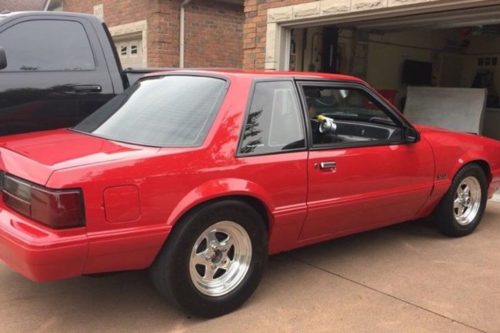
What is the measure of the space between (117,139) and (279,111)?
1081 mm

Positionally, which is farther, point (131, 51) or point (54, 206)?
point (131, 51)

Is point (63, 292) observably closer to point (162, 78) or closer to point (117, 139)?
point (117, 139)

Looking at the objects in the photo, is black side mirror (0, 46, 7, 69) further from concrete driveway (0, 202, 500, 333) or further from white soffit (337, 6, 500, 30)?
white soffit (337, 6, 500, 30)

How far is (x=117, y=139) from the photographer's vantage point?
3.18 m

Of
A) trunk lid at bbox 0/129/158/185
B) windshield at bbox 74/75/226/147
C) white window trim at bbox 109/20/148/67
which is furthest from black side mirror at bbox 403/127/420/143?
white window trim at bbox 109/20/148/67

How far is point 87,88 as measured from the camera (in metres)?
4.56

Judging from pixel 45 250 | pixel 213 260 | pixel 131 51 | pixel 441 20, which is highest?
pixel 441 20

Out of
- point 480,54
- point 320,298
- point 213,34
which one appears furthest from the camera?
point 480,54

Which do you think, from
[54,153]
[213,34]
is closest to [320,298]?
[54,153]

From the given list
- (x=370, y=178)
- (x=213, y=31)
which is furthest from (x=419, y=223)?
(x=213, y=31)

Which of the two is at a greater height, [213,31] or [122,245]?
[213,31]

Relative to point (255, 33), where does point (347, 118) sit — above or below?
below

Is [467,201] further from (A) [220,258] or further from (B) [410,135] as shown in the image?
(A) [220,258]

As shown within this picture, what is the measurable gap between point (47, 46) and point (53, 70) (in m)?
0.24
